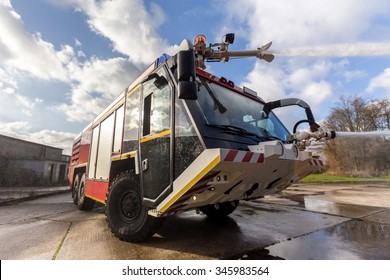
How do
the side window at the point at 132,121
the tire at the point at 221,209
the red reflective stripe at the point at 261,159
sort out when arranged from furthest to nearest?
the tire at the point at 221,209 < the side window at the point at 132,121 < the red reflective stripe at the point at 261,159

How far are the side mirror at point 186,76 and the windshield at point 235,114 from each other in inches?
20.5

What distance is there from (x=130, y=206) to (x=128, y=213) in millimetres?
114

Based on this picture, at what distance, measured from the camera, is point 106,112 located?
209 inches

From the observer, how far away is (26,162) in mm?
23672

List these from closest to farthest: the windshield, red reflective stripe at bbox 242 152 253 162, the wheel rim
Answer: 1. red reflective stripe at bbox 242 152 253 162
2. the windshield
3. the wheel rim

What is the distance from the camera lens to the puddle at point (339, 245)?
9.80ft

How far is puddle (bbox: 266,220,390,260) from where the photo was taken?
2.99 meters

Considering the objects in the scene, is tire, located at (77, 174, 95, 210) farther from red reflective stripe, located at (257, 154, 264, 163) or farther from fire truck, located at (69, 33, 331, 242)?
red reflective stripe, located at (257, 154, 264, 163)

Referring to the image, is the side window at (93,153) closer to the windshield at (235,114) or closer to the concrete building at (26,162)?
the windshield at (235,114)

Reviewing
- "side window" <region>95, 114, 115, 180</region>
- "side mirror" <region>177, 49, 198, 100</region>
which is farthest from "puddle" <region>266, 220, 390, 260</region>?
"side window" <region>95, 114, 115, 180</region>

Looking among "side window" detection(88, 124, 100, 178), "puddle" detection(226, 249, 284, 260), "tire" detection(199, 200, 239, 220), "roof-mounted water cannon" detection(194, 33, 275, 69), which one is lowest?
"puddle" detection(226, 249, 284, 260)

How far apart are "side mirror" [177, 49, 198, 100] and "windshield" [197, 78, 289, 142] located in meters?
0.52

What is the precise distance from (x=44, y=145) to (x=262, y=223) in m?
30.2

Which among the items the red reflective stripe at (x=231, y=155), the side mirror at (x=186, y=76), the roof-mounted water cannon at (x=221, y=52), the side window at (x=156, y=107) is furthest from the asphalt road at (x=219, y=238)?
the roof-mounted water cannon at (x=221, y=52)
